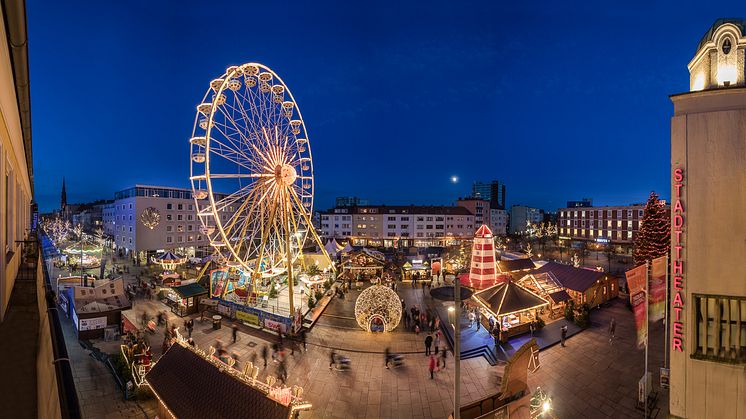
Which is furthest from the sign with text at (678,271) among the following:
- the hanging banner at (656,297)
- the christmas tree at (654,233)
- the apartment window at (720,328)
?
the christmas tree at (654,233)

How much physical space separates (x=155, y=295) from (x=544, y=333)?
28398mm

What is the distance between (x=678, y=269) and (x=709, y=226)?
126 centimetres

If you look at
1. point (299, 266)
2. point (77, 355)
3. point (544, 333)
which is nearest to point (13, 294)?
point (77, 355)

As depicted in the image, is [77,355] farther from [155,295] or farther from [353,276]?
[353,276]

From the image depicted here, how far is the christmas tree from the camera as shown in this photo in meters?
23.4

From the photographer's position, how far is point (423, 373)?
43.5 feet

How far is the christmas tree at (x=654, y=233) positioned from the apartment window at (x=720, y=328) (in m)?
18.9

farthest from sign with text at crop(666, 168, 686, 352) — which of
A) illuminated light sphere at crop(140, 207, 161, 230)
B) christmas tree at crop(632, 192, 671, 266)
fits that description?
illuminated light sphere at crop(140, 207, 161, 230)

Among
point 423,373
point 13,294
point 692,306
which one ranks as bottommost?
point 423,373

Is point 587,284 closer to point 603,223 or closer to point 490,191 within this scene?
point 603,223

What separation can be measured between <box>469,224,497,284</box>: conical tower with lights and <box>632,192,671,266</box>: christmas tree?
11081 mm

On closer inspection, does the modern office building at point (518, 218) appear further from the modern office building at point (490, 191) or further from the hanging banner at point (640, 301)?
the hanging banner at point (640, 301)

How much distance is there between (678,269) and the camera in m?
8.01

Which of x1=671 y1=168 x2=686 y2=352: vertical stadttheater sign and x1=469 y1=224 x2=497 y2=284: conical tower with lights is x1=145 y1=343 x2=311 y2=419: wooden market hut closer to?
x1=671 y1=168 x2=686 y2=352: vertical stadttheater sign
